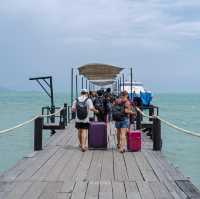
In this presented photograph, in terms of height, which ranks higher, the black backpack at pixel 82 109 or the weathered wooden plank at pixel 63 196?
the black backpack at pixel 82 109

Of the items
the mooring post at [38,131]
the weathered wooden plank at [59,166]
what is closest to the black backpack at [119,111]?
the weathered wooden plank at [59,166]

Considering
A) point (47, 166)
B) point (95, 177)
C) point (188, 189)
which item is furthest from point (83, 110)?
point (188, 189)

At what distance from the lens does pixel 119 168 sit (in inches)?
429

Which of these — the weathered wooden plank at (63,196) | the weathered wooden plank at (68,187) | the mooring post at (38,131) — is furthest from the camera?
the mooring post at (38,131)

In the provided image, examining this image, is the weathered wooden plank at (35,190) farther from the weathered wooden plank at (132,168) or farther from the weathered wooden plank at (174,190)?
the weathered wooden plank at (174,190)

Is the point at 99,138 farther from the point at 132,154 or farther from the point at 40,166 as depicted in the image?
the point at 40,166

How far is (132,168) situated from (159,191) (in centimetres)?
242

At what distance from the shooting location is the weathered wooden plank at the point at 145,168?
9.85 meters

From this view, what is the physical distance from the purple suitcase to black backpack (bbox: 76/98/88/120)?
2.62 feet

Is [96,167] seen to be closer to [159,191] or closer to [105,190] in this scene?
[105,190]

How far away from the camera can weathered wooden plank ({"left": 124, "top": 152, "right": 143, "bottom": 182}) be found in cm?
980

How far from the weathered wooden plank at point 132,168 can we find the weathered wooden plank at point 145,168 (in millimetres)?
85

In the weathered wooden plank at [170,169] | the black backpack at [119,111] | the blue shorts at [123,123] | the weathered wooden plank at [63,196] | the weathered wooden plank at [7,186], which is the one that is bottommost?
the weathered wooden plank at [63,196]

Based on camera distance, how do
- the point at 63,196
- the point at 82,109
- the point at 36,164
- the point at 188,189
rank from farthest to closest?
the point at 82,109 < the point at 36,164 < the point at 188,189 < the point at 63,196
